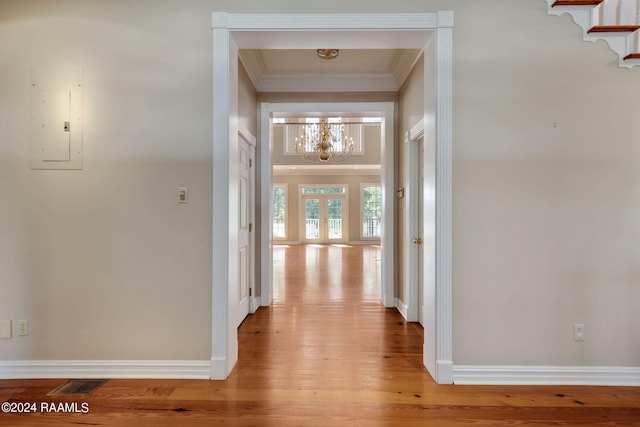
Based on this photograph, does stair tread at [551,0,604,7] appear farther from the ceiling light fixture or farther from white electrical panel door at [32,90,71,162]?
white electrical panel door at [32,90,71,162]

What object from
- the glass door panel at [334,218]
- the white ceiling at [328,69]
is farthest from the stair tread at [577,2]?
the glass door panel at [334,218]

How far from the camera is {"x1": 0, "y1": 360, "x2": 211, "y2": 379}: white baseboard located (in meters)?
2.46

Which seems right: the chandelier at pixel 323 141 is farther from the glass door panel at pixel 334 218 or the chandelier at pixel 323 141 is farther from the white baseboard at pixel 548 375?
the white baseboard at pixel 548 375

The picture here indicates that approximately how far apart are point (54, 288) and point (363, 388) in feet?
7.76

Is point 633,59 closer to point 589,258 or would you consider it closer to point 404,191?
point 589,258

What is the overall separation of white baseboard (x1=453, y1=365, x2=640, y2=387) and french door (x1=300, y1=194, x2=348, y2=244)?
36.3 feet

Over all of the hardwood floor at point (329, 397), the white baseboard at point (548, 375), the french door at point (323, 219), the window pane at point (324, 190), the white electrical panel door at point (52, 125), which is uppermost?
the window pane at point (324, 190)

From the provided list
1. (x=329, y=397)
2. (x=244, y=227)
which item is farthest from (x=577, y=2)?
(x=244, y=227)

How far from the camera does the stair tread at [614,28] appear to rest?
2.34 metres

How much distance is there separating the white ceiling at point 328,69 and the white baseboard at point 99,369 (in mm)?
2949

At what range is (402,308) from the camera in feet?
13.3

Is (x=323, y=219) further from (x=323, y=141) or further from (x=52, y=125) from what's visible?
(x=52, y=125)

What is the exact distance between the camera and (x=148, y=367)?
247cm

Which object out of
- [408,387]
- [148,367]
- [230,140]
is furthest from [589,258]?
[148,367]
